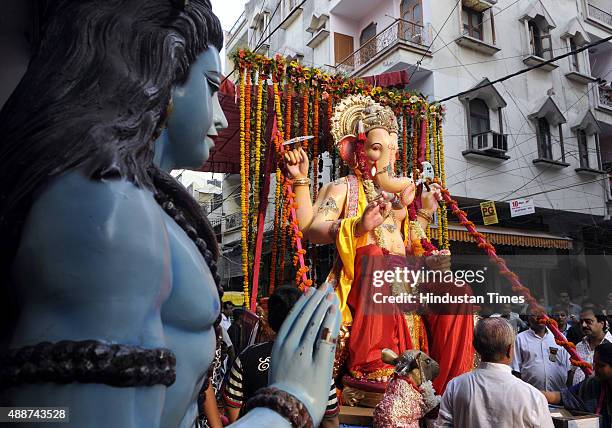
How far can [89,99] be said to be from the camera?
799mm

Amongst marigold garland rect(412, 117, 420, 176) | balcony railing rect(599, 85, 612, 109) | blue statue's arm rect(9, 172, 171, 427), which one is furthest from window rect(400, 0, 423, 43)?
blue statue's arm rect(9, 172, 171, 427)

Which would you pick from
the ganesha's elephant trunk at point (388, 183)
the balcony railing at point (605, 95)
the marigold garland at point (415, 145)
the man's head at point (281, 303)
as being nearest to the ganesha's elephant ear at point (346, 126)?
the ganesha's elephant trunk at point (388, 183)

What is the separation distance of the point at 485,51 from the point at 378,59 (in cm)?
317

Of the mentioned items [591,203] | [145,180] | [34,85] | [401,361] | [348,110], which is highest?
[591,203]

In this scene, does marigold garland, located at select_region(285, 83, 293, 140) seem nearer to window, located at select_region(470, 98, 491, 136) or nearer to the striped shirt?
the striped shirt

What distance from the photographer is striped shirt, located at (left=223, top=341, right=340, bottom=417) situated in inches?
→ 101

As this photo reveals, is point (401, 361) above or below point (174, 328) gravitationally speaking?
below

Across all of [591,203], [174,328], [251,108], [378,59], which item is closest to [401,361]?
[174,328]

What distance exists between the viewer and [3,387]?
0.68m

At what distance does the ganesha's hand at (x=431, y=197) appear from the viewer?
204 inches

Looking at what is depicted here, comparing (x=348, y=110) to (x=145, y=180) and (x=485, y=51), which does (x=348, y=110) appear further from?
(x=485, y=51)

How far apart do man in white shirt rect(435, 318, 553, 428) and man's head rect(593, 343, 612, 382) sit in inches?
31.4

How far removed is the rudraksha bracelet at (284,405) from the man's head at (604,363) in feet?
8.98

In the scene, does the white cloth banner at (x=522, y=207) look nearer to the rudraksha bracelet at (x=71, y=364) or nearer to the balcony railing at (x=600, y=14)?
the balcony railing at (x=600, y=14)
